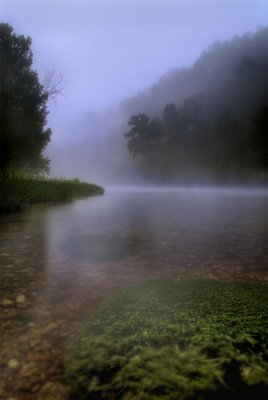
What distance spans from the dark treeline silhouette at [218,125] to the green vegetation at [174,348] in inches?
2283

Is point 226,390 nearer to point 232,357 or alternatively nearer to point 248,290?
point 232,357

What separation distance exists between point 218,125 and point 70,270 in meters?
65.8

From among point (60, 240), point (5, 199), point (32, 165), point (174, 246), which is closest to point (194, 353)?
A: point (174, 246)

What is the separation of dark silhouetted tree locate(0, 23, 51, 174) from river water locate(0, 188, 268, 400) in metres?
14.1

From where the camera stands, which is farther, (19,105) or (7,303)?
(19,105)

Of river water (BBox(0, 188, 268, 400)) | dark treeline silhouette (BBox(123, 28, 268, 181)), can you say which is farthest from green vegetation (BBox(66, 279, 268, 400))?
dark treeline silhouette (BBox(123, 28, 268, 181))

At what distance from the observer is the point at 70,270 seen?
11.3 ft

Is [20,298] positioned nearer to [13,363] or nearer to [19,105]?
[13,363]

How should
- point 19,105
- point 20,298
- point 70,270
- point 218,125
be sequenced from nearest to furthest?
point 20,298, point 70,270, point 19,105, point 218,125

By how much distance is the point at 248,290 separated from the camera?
2.67 metres

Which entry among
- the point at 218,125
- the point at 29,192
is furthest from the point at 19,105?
the point at 218,125

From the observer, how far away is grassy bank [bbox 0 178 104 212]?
11.5 m

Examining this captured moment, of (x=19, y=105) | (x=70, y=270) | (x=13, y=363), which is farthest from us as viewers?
(x=19, y=105)

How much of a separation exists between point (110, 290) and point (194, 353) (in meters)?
1.21
